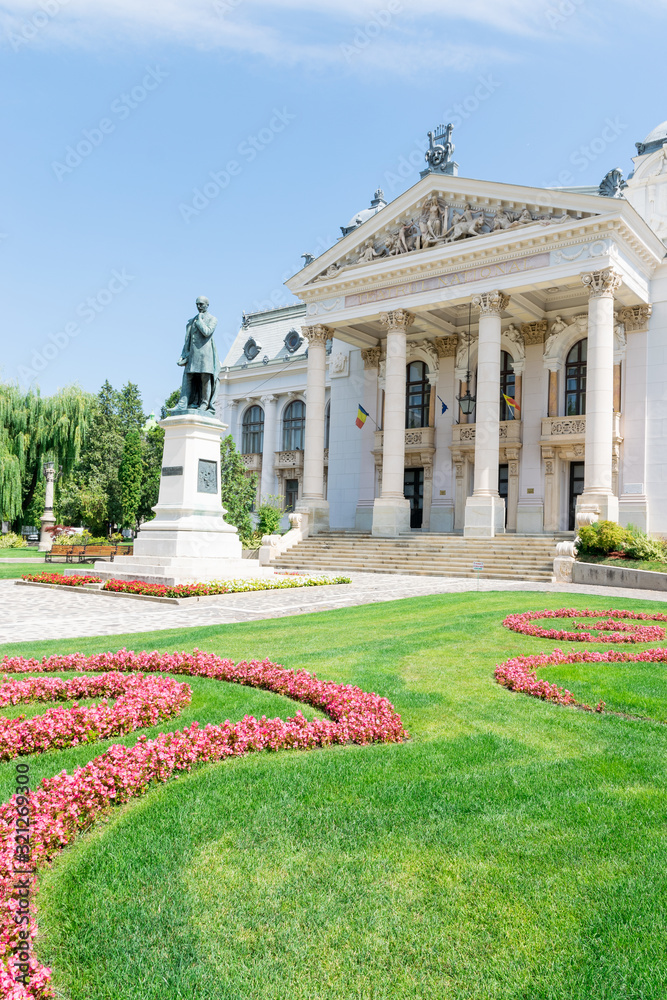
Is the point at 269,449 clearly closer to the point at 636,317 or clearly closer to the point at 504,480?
the point at 504,480

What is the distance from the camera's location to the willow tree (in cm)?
4747

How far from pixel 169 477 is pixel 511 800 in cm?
1791

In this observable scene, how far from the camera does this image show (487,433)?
99.5 ft

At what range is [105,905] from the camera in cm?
321

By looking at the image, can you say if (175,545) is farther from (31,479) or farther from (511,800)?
(31,479)

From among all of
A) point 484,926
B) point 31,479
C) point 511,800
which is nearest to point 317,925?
point 484,926

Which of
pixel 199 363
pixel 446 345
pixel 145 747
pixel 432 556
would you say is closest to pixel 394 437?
pixel 432 556

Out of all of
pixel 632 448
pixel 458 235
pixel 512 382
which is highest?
pixel 458 235

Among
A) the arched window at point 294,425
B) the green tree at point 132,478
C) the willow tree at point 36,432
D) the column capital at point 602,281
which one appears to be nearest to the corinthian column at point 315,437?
the arched window at point 294,425

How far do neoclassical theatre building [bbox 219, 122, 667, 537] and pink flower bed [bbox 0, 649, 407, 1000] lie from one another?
69.7 ft

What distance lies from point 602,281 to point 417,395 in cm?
1397

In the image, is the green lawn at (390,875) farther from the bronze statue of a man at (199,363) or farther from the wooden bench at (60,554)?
the wooden bench at (60,554)

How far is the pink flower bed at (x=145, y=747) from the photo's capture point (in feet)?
10.3

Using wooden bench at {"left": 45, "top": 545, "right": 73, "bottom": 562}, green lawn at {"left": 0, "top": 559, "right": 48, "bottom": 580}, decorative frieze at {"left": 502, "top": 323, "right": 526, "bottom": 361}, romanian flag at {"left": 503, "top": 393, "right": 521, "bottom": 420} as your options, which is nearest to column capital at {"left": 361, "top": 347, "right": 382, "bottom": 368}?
decorative frieze at {"left": 502, "top": 323, "right": 526, "bottom": 361}
